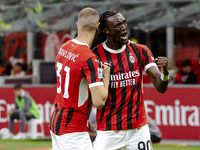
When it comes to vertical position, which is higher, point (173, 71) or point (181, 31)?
point (181, 31)

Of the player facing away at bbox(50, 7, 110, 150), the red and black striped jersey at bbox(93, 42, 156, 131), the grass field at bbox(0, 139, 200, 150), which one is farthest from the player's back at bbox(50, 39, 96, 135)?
the grass field at bbox(0, 139, 200, 150)

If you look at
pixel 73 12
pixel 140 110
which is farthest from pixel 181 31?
pixel 140 110

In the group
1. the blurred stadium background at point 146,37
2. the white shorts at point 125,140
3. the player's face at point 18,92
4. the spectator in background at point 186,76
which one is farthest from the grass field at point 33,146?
the white shorts at point 125,140

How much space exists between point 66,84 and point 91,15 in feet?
2.32

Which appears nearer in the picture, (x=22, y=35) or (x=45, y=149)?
(x=45, y=149)

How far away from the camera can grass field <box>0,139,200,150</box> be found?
38.8 ft

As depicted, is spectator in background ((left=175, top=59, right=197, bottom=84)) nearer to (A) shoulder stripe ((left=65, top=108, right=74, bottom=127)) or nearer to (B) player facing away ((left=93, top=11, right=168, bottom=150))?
(B) player facing away ((left=93, top=11, right=168, bottom=150))

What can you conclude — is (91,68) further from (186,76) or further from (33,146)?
(186,76)

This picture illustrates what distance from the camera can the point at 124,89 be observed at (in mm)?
5848

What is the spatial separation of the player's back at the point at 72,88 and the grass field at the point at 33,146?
Result: 21.7 ft

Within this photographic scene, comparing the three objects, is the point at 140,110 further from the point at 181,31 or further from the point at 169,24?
the point at 181,31

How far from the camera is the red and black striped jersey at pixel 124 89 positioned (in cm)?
585

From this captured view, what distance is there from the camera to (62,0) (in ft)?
52.6

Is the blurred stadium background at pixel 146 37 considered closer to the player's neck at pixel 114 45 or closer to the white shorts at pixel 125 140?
the white shorts at pixel 125 140
